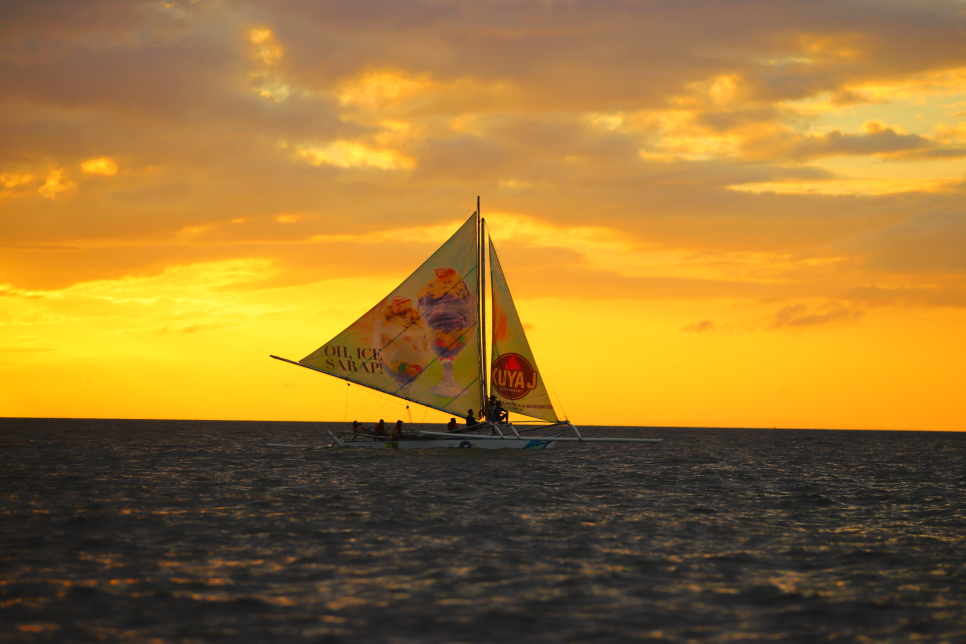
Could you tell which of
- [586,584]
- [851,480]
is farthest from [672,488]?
[586,584]

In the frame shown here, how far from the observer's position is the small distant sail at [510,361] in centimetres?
4919

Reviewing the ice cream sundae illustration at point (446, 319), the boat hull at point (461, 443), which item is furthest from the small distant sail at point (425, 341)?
the boat hull at point (461, 443)

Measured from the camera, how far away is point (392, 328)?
49188 mm

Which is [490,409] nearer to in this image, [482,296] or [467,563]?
[482,296]

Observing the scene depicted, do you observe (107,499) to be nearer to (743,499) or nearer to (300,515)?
(300,515)

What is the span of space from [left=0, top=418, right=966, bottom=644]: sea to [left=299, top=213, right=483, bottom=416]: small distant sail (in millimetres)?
13371

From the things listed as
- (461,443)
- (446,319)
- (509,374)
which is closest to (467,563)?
(461,443)

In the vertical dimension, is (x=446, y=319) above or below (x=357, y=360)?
above

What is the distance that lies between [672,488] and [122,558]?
2493cm

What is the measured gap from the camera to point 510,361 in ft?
161

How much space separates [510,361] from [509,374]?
0.75 m

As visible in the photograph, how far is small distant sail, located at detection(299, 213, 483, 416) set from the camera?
48969 mm

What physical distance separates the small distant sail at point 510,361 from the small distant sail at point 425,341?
1.10 metres

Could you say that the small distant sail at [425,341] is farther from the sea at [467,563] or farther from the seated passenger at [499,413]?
the sea at [467,563]
